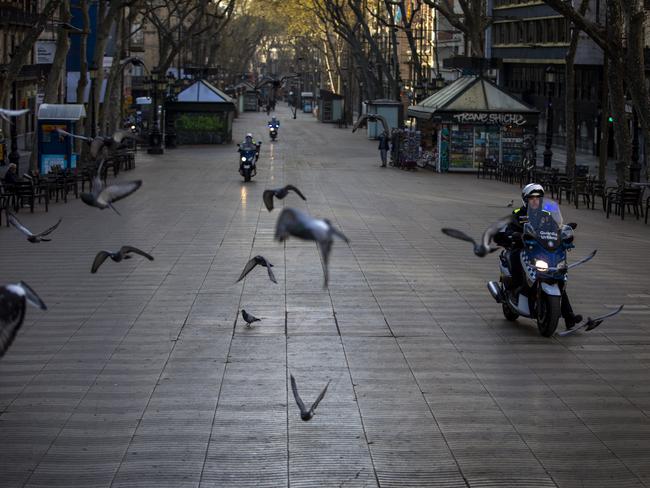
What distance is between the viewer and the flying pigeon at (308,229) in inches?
222

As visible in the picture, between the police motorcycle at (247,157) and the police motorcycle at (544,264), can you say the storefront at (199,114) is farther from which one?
the police motorcycle at (544,264)

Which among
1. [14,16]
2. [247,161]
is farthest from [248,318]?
[14,16]

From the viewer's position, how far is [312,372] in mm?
12086

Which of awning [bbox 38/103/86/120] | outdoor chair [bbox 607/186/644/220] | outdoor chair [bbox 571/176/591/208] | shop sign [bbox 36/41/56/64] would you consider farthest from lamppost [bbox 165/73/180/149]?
outdoor chair [bbox 607/186/644/220]

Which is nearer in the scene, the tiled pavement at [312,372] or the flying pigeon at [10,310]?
the flying pigeon at [10,310]

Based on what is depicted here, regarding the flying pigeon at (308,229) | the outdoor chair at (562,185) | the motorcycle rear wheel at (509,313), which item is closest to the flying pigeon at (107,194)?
the flying pigeon at (308,229)

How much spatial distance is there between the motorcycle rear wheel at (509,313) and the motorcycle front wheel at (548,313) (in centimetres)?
53

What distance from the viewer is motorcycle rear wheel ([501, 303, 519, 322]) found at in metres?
14.8

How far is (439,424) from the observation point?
10.3 meters

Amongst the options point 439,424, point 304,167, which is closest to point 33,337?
point 439,424

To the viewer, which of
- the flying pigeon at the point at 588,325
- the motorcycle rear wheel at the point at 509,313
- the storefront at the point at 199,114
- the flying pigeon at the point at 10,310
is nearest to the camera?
the flying pigeon at the point at 10,310

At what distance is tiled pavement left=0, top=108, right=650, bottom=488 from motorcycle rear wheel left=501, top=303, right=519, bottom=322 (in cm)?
20

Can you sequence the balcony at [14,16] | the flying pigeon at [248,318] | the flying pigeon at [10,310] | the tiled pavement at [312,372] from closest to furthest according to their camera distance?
the flying pigeon at [10,310] → the tiled pavement at [312,372] → the flying pigeon at [248,318] → the balcony at [14,16]

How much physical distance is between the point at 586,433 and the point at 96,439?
3981 millimetres
